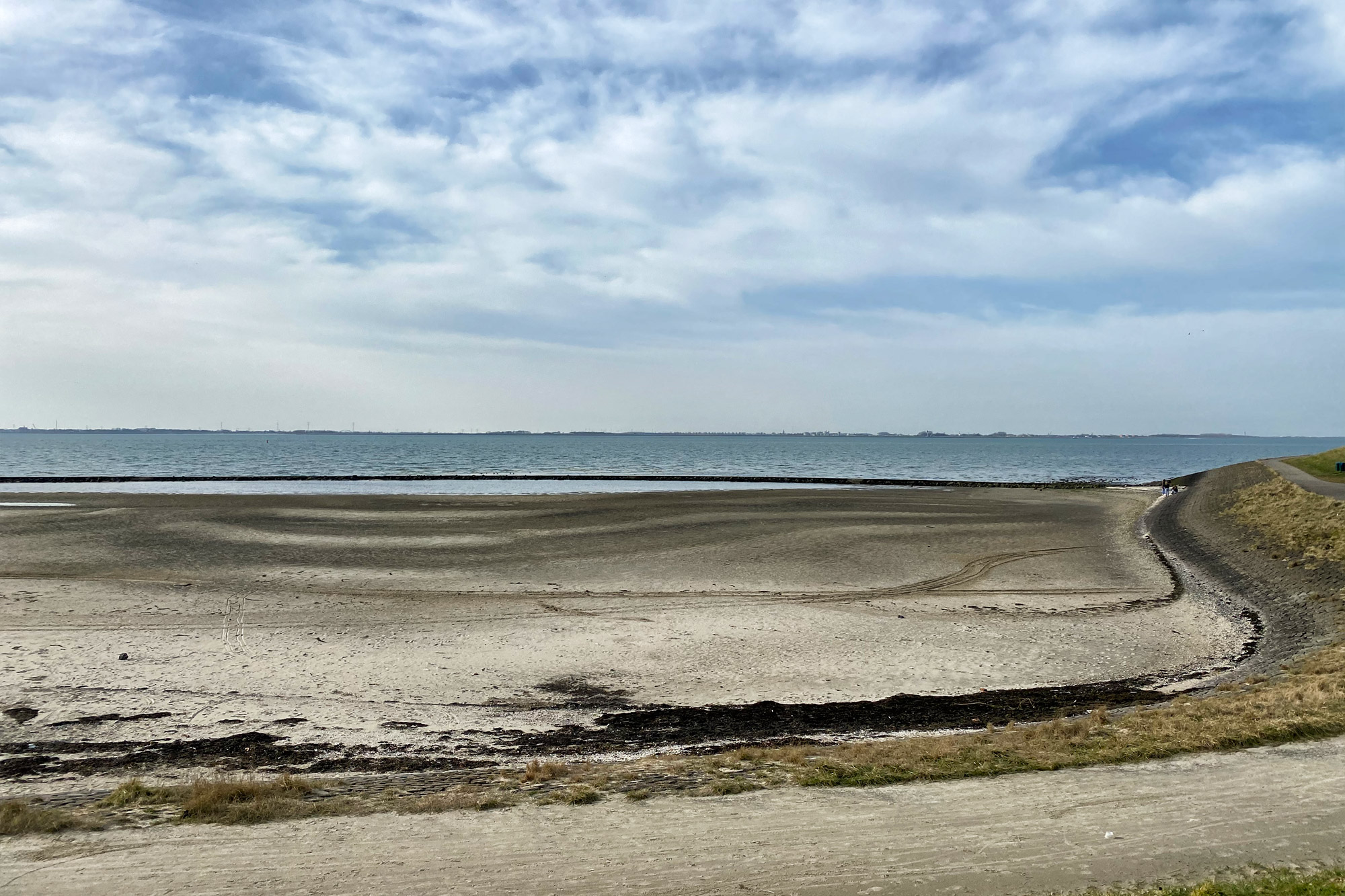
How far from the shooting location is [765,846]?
Answer: 7141mm

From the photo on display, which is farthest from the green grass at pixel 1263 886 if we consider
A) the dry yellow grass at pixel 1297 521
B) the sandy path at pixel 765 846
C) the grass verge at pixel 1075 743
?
the dry yellow grass at pixel 1297 521

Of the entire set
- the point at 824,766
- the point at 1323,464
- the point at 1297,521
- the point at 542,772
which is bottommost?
the point at 542,772

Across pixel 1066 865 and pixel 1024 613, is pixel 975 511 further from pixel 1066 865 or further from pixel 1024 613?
pixel 1066 865

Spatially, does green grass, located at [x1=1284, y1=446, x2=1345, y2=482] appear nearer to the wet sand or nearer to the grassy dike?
the wet sand

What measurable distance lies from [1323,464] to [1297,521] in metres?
30.4

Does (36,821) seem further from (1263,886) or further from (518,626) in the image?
(518,626)

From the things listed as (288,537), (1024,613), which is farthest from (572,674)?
(288,537)

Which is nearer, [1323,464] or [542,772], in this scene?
[542,772]

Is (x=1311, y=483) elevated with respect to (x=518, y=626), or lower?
elevated

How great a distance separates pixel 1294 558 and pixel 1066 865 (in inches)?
876

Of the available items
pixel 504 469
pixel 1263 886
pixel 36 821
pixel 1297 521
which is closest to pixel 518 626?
pixel 36 821

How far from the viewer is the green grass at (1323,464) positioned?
4245 cm

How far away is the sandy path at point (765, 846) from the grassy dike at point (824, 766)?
315mm

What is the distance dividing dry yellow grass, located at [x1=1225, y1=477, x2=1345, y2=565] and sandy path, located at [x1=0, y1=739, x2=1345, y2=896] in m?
18.6
